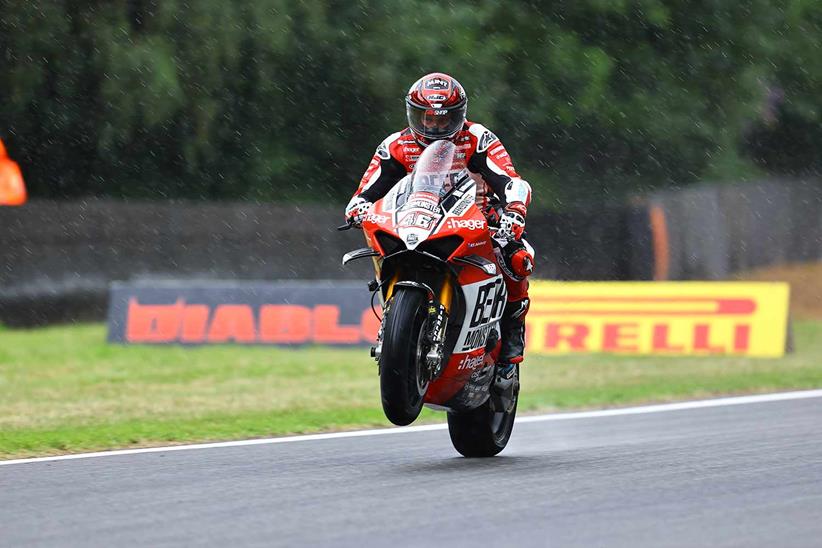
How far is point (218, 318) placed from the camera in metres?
18.8

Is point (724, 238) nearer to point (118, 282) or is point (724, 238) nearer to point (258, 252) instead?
point (258, 252)

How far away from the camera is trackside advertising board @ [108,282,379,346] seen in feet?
60.6

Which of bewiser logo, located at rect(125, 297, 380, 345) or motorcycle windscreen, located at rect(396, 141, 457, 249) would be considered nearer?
motorcycle windscreen, located at rect(396, 141, 457, 249)

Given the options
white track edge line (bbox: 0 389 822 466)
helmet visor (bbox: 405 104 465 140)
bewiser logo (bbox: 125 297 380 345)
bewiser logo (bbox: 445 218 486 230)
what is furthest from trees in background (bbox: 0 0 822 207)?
bewiser logo (bbox: 445 218 486 230)

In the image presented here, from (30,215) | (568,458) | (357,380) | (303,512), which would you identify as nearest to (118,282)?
(30,215)

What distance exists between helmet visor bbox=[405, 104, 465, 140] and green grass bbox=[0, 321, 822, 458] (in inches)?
127

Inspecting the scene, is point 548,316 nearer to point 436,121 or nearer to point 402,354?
point 436,121

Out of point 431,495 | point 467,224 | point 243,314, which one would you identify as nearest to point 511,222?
point 467,224

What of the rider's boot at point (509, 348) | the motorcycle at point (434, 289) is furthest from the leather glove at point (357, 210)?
the rider's boot at point (509, 348)

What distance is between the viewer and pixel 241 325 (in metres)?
18.8

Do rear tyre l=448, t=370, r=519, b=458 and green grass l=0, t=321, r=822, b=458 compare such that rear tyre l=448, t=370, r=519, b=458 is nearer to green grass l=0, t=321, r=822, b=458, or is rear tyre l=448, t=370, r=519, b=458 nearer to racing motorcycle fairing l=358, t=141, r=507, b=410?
racing motorcycle fairing l=358, t=141, r=507, b=410

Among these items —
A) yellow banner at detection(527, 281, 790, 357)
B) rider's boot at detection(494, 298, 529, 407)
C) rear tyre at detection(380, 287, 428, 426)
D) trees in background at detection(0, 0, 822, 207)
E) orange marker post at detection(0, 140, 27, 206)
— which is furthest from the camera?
trees in background at detection(0, 0, 822, 207)

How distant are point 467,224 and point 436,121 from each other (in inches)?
27.8

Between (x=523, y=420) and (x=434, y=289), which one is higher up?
(x=434, y=289)
